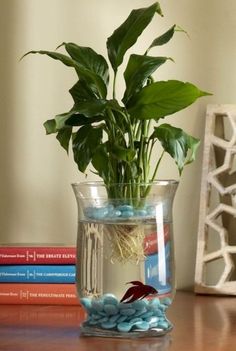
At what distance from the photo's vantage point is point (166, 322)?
110cm

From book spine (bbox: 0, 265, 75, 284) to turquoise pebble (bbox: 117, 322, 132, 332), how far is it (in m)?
0.26

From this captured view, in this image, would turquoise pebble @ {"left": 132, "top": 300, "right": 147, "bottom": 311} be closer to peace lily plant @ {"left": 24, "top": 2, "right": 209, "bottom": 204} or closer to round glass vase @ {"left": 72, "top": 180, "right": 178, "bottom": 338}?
round glass vase @ {"left": 72, "top": 180, "right": 178, "bottom": 338}

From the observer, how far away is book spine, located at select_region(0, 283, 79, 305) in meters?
1.32

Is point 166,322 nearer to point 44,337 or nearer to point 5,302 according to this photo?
point 44,337

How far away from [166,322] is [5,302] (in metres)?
0.36

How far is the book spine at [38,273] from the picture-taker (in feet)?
4.33

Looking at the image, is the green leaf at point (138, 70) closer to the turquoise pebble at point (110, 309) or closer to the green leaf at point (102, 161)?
the green leaf at point (102, 161)

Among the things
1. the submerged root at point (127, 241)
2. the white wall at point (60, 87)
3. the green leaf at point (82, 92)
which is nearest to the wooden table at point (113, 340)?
the submerged root at point (127, 241)

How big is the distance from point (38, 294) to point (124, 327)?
0.30 metres

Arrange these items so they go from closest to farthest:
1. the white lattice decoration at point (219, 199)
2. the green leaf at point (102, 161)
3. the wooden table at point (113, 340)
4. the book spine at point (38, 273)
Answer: the wooden table at point (113, 340), the green leaf at point (102, 161), the book spine at point (38, 273), the white lattice decoration at point (219, 199)

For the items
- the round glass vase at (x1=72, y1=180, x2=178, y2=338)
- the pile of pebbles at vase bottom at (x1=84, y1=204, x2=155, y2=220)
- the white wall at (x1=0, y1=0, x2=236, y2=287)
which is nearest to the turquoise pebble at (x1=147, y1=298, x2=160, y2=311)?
the round glass vase at (x1=72, y1=180, x2=178, y2=338)

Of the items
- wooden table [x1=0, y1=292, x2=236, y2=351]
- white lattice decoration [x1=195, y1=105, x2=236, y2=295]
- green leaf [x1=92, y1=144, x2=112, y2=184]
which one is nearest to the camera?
wooden table [x1=0, y1=292, x2=236, y2=351]

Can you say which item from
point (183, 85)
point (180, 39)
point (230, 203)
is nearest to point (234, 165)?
point (230, 203)

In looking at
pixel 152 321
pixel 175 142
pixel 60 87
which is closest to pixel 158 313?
pixel 152 321
